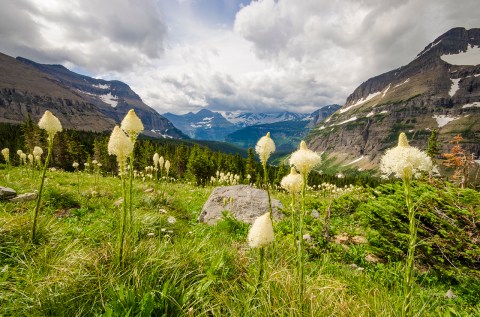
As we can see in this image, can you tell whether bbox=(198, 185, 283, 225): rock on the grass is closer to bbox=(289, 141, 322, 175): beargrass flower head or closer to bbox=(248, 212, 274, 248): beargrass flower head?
bbox=(289, 141, 322, 175): beargrass flower head

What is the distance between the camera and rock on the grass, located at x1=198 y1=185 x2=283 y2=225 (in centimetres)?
1060

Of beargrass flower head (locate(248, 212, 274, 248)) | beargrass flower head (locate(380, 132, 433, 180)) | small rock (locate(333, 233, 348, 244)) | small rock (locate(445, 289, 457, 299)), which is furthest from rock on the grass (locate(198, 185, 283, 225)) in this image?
beargrass flower head (locate(380, 132, 433, 180))

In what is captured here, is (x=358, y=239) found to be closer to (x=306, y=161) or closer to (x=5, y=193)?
(x=306, y=161)

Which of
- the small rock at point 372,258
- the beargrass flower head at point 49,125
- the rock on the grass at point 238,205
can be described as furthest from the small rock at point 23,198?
the small rock at point 372,258

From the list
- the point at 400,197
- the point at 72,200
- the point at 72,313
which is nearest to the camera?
the point at 72,313

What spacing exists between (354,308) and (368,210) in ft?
13.7

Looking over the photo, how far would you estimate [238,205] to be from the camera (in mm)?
11641

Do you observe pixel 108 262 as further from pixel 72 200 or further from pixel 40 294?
pixel 72 200

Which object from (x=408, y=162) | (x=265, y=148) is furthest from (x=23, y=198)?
(x=408, y=162)

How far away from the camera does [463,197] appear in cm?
550

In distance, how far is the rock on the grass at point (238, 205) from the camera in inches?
417

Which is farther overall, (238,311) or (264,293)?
(264,293)

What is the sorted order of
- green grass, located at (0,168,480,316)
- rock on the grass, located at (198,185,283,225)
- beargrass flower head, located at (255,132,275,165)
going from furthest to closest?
rock on the grass, located at (198,185,283,225), beargrass flower head, located at (255,132,275,165), green grass, located at (0,168,480,316)

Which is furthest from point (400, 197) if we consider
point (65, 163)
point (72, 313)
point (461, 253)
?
point (65, 163)
